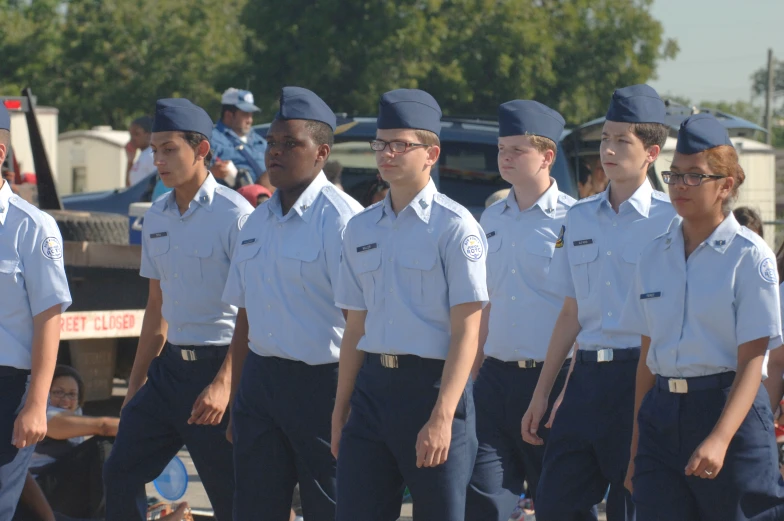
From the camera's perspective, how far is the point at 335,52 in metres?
30.7

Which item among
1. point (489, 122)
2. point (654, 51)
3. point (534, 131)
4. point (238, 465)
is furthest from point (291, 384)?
point (654, 51)

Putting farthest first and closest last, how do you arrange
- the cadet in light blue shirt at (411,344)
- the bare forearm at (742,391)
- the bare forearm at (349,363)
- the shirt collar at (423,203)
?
the bare forearm at (349,363), the shirt collar at (423,203), the cadet in light blue shirt at (411,344), the bare forearm at (742,391)

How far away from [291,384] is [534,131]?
5.05 ft

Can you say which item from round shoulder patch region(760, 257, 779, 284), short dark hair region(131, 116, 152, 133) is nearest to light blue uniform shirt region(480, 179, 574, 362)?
round shoulder patch region(760, 257, 779, 284)

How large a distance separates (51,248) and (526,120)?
204 cm

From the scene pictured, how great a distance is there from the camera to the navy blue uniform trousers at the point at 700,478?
161 inches

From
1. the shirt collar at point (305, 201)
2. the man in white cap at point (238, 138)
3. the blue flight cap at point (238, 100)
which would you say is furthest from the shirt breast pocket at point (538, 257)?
the blue flight cap at point (238, 100)

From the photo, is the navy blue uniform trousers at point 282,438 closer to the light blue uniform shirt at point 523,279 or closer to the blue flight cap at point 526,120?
the light blue uniform shirt at point 523,279

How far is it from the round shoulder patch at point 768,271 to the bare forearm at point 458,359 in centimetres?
95

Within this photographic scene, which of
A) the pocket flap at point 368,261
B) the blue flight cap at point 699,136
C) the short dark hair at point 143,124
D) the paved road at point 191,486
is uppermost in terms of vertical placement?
the short dark hair at point 143,124

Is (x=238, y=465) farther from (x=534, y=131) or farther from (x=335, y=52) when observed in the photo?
(x=335, y=52)

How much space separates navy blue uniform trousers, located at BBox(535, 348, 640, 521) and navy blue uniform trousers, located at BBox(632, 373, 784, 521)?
55cm

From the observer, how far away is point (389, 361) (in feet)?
14.6

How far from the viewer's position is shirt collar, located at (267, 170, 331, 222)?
201 inches
